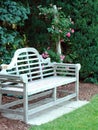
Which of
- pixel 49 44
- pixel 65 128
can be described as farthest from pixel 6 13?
pixel 65 128

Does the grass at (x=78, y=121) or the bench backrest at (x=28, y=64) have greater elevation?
the bench backrest at (x=28, y=64)

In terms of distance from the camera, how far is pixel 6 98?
7.68m

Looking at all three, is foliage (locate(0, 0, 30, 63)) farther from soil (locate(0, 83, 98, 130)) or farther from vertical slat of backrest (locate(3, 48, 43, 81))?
soil (locate(0, 83, 98, 130))

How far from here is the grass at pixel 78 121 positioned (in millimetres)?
5598

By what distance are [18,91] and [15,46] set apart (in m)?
1.97

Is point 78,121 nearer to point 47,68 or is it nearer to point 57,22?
point 47,68

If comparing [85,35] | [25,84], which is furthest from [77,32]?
[25,84]

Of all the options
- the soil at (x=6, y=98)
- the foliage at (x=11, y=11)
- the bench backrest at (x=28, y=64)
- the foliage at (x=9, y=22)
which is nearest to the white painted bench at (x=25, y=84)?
the bench backrest at (x=28, y=64)

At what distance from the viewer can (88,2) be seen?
9008mm

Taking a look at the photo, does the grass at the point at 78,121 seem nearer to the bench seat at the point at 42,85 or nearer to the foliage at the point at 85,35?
the bench seat at the point at 42,85

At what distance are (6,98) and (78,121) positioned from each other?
225 centimetres

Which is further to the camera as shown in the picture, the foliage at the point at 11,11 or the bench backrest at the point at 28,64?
the foliage at the point at 11,11

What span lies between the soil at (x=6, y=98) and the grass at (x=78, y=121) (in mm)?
258

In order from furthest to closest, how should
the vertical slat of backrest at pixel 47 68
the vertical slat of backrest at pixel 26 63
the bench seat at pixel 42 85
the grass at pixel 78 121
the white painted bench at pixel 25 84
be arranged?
the vertical slat of backrest at pixel 47 68 → the vertical slat of backrest at pixel 26 63 → the bench seat at pixel 42 85 → the white painted bench at pixel 25 84 → the grass at pixel 78 121
